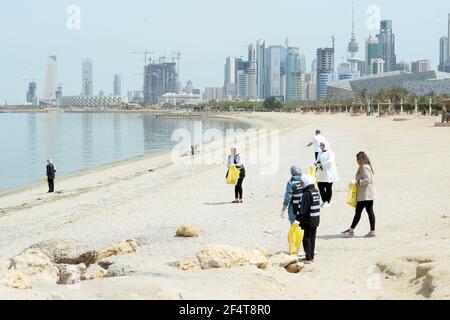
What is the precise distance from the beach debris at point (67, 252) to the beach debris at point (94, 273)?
0.74ft

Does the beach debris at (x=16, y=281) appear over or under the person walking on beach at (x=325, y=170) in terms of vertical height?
under

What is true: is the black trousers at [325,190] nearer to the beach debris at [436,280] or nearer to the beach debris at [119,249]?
the beach debris at [119,249]

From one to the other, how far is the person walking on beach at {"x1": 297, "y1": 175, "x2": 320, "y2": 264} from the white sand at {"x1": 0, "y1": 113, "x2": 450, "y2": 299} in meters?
0.26

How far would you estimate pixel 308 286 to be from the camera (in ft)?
24.8

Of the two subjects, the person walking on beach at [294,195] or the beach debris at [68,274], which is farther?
the person walking on beach at [294,195]

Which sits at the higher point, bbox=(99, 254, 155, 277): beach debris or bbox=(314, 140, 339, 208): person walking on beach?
bbox=(314, 140, 339, 208): person walking on beach

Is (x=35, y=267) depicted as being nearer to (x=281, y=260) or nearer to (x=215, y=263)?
(x=215, y=263)

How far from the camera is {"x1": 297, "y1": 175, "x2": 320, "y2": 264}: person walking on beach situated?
28.9ft

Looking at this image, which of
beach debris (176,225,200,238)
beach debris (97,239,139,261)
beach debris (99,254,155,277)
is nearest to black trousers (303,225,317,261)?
beach debris (99,254,155,277)

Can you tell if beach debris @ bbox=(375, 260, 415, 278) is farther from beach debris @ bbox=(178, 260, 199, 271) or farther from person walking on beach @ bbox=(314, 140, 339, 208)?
person walking on beach @ bbox=(314, 140, 339, 208)

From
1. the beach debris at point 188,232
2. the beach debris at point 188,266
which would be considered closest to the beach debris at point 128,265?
the beach debris at point 188,266

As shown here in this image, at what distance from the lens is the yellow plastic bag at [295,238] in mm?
9045

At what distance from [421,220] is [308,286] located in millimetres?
4685
